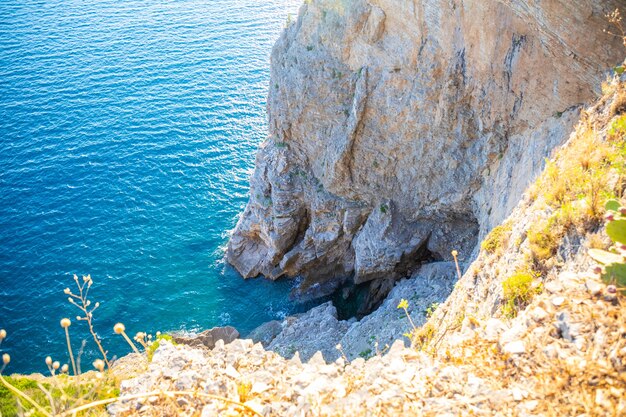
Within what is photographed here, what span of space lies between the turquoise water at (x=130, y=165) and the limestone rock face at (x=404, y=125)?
5372mm

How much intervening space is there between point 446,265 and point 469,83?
12526mm

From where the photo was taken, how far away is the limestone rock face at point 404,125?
21.0m

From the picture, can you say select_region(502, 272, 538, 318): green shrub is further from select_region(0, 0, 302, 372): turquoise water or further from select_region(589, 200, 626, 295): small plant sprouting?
select_region(0, 0, 302, 372): turquoise water

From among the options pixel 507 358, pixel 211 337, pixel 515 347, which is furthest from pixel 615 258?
pixel 211 337

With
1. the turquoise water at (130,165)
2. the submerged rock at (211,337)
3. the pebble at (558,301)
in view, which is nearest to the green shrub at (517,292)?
the pebble at (558,301)

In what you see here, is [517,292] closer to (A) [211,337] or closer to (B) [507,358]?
(B) [507,358]

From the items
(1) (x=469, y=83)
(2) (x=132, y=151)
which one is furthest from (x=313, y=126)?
(2) (x=132, y=151)

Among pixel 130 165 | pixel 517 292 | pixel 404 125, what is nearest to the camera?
pixel 517 292

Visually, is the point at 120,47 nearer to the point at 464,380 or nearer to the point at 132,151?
the point at 132,151

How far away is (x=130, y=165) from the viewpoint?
49.7 m

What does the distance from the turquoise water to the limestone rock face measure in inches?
211

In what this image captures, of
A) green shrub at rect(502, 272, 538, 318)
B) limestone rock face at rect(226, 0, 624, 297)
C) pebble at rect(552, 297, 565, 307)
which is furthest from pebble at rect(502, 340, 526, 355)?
limestone rock face at rect(226, 0, 624, 297)

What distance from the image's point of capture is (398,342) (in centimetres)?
1274

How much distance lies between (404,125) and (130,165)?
100 feet
